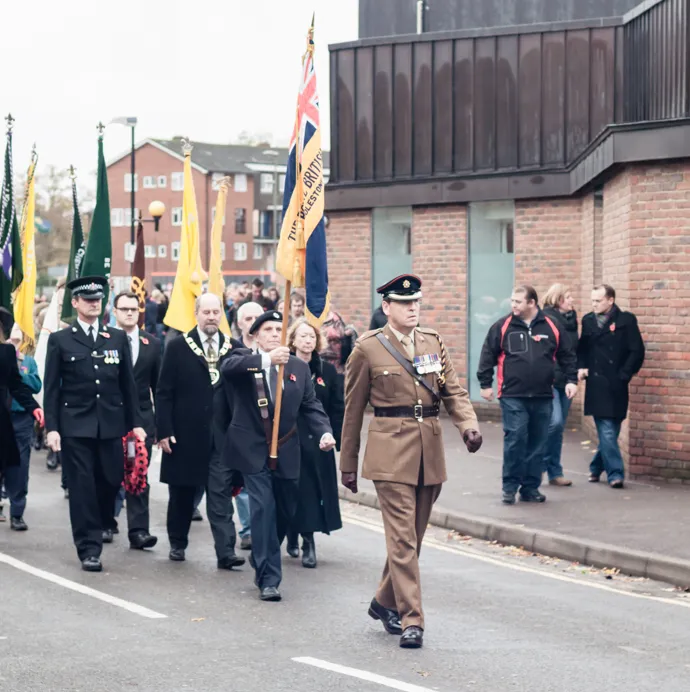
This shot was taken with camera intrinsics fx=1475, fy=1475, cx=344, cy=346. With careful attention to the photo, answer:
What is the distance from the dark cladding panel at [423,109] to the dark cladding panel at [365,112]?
803 mm

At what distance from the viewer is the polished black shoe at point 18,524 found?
1212 cm

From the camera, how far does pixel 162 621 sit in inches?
334

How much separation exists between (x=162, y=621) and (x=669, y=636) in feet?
9.43

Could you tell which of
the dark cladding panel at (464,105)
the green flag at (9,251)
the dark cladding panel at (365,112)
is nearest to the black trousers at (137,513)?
the green flag at (9,251)

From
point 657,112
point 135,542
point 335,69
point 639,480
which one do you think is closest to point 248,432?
point 135,542

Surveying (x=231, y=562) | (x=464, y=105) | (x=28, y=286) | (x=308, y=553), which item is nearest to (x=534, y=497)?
(x=308, y=553)

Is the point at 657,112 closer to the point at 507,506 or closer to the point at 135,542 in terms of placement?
the point at 507,506

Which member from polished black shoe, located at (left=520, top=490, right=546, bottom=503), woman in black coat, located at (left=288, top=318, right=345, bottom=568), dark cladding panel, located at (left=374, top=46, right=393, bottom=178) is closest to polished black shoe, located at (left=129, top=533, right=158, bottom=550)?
woman in black coat, located at (left=288, top=318, right=345, bottom=568)

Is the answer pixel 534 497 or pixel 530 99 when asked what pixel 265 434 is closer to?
pixel 534 497

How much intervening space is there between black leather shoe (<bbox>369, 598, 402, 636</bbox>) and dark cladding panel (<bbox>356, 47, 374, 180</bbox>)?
1499cm

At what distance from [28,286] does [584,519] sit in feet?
23.4

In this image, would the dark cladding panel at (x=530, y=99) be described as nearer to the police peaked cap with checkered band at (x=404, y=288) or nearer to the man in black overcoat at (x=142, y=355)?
the man in black overcoat at (x=142, y=355)

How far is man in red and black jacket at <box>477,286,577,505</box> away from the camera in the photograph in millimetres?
13297

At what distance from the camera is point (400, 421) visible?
8188mm
